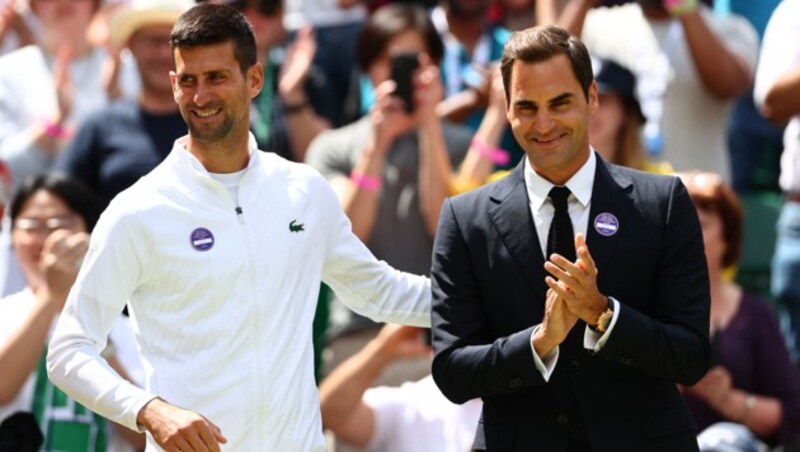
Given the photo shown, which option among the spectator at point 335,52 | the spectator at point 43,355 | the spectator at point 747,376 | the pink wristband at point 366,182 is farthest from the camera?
the spectator at point 335,52

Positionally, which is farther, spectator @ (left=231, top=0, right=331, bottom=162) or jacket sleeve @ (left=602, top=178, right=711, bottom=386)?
spectator @ (left=231, top=0, right=331, bottom=162)

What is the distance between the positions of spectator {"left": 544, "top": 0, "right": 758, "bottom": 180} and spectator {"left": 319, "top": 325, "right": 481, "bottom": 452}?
2286mm

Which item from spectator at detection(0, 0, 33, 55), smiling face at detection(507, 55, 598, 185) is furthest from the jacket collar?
spectator at detection(0, 0, 33, 55)

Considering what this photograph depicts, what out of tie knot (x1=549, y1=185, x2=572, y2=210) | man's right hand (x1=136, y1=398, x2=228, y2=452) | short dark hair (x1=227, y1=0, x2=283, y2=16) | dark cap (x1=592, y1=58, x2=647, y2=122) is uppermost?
tie knot (x1=549, y1=185, x2=572, y2=210)

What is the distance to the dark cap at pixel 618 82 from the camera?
820 centimetres

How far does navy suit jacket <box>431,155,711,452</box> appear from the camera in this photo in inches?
208

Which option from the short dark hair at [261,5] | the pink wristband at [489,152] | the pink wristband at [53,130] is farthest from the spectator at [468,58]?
the pink wristband at [53,130]

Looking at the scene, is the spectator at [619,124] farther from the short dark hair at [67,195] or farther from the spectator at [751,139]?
the short dark hair at [67,195]

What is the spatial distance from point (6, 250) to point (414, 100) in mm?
2060

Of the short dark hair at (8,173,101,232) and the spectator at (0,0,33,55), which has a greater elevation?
the short dark hair at (8,173,101,232)

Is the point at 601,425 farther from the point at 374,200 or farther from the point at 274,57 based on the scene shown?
the point at 274,57

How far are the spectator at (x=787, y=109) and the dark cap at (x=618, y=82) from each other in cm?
56

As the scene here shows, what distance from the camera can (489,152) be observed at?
8688mm

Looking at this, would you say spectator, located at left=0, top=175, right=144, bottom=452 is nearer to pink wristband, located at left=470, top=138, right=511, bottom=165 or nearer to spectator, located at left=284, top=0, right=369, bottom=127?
pink wristband, located at left=470, top=138, right=511, bottom=165
